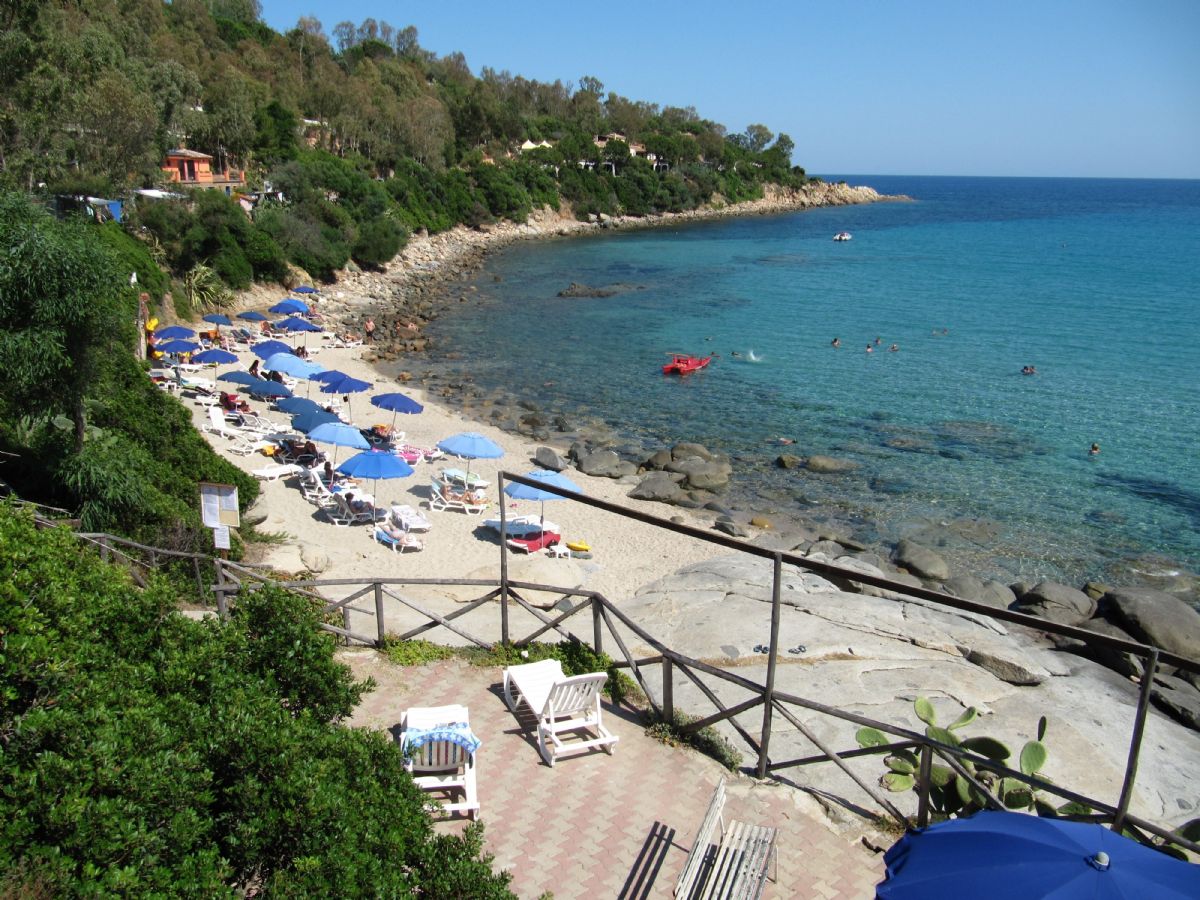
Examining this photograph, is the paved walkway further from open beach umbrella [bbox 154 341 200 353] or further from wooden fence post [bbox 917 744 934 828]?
open beach umbrella [bbox 154 341 200 353]

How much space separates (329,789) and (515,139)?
113 metres

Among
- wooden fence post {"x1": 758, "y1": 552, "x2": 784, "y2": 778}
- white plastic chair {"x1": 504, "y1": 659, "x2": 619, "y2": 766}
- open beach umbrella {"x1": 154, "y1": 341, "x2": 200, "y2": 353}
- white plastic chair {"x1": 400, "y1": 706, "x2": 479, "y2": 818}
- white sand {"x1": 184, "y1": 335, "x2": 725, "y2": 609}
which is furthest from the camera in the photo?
Answer: open beach umbrella {"x1": 154, "y1": 341, "x2": 200, "y2": 353}

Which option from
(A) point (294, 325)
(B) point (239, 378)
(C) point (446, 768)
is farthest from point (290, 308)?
(C) point (446, 768)

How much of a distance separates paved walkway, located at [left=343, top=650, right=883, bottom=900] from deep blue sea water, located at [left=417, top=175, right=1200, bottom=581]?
14.8m

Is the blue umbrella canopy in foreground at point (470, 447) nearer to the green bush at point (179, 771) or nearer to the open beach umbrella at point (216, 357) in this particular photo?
the open beach umbrella at point (216, 357)

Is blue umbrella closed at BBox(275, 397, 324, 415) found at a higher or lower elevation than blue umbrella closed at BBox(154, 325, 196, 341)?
lower

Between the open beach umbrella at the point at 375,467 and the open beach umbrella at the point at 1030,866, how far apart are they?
1561 cm

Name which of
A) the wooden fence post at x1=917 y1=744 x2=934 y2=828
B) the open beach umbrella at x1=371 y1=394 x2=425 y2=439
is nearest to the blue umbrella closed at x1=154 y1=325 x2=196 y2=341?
the open beach umbrella at x1=371 y1=394 x2=425 y2=439

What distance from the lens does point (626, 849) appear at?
576cm

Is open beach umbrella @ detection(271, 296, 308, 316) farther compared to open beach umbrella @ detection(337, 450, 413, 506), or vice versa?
open beach umbrella @ detection(271, 296, 308, 316)

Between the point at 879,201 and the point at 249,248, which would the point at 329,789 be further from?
the point at 879,201

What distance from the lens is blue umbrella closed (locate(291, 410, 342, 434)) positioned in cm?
2222

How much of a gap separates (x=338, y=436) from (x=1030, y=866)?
18.8 meters

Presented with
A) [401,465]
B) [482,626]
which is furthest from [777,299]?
[482,626]
